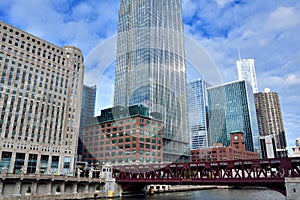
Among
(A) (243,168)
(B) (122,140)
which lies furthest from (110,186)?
(A) (243,168)

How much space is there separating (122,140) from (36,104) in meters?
40.5

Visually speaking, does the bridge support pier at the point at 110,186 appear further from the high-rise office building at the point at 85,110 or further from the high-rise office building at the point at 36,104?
the high-rise office building at the point at 85,110

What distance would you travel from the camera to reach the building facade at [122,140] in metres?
105

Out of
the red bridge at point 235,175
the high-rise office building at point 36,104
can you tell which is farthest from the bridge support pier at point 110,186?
the high-rise office building at point 36,104

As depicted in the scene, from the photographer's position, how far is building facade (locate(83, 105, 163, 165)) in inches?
4130

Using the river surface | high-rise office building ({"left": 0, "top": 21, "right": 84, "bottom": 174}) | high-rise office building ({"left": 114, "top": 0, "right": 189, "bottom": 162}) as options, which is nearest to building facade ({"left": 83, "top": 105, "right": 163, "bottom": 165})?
high-rise office building ({"left": 0, "top": 21, "right": 84, "bottom": 174})

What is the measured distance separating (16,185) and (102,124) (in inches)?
2624

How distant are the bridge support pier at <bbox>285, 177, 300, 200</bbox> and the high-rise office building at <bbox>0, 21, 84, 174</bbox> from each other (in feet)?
243

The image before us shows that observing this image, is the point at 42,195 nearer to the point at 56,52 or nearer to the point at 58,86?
the point at 58,86

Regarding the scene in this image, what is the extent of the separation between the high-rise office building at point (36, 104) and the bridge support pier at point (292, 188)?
7412 centimetres

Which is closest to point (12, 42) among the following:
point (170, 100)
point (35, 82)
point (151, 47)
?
point (35, 82)

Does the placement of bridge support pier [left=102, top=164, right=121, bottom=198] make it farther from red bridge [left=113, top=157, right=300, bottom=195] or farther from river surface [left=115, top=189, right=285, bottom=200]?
river surface [left=115, top=189, right=285, bottom=200]

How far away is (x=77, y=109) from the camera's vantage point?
356 ft

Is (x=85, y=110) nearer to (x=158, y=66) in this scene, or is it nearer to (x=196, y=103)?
(x=196, y=103)
